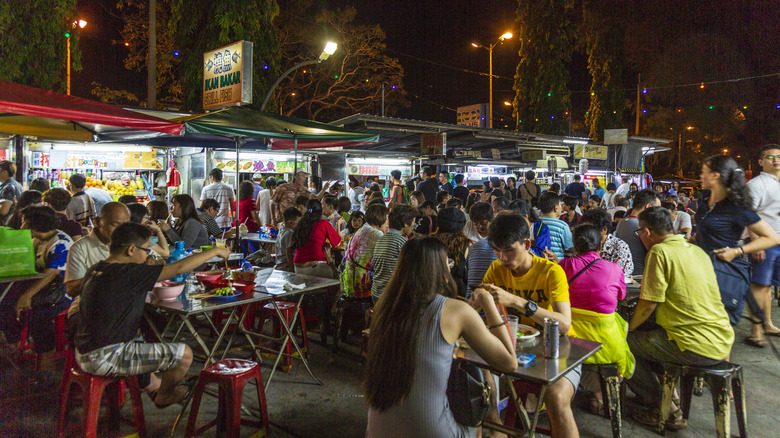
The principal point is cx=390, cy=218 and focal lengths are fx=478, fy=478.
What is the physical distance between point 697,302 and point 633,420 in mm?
1140

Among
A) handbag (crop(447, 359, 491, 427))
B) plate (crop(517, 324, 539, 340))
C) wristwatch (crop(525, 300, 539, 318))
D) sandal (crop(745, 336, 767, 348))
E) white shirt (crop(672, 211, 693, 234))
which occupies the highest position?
white shirt (crop(672, 211, 693, 234))

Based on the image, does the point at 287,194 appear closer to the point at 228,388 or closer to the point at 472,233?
the point at 472,233

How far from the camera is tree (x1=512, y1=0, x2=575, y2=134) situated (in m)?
25.5

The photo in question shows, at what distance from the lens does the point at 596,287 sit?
137 inches

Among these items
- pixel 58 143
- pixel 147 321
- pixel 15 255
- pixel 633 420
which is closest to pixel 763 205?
pixel 633 420

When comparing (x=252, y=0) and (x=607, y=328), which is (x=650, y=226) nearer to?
(x=607, y=328)

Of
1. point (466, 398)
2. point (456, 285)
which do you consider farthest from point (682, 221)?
point (466, 398)

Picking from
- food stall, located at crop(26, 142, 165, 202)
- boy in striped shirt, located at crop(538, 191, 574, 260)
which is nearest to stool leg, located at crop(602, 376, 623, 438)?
boy in striped shirt, located at crop(538, 191, 574, 260)

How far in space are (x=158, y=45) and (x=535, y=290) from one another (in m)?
20.4

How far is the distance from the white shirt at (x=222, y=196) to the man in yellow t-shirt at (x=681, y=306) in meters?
7.54

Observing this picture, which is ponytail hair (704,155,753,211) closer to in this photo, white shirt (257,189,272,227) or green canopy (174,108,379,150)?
green canopy (174,108,379,150)

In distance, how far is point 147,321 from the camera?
3930 mm

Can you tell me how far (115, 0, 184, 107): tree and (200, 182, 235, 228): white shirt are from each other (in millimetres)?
11309

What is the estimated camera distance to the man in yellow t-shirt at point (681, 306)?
344 cm
